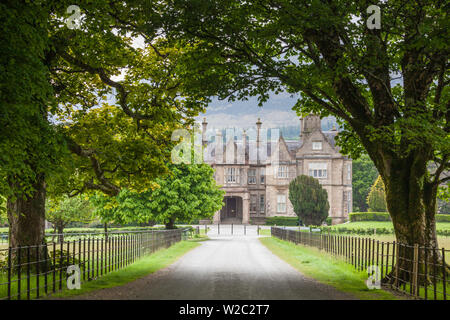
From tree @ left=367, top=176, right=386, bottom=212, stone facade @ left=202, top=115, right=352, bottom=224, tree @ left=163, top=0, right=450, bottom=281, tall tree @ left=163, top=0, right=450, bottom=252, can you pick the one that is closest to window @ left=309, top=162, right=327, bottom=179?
stone facade @ left=202, top=115, right=352, bottom=224

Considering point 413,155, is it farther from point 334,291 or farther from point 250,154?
point 250,154

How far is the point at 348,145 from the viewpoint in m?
19.0

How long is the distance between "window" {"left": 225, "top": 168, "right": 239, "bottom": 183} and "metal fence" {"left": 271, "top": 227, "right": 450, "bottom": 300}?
51.2 meters

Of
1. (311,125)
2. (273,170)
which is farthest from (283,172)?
(311,125)

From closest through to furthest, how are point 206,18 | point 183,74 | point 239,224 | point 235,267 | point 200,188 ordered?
1. point 206,18
2. point 183,74
3. point 235,267
4. point 200,188
5. point 239,224

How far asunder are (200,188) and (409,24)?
28862 millimetres

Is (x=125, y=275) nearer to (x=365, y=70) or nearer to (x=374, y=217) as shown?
(x=365, y=70)

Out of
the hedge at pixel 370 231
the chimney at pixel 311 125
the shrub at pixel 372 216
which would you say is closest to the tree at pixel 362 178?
the chimney at pixel 311 125

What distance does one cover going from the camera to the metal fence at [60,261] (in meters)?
9.79

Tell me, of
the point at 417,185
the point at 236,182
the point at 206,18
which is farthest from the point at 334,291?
the point at 236,182

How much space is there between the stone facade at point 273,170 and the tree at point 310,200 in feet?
39.4

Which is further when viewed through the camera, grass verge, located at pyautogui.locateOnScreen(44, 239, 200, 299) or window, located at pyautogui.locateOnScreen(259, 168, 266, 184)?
window, located at pyautogui.locateOnScreen(259, 168, 266, 184)

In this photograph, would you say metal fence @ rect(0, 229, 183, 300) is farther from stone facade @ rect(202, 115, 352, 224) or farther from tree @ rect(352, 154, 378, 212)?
tree @ rect(352, 154, 378, 212)

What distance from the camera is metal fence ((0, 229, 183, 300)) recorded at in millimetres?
9789
